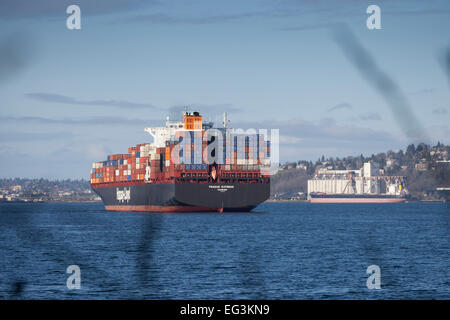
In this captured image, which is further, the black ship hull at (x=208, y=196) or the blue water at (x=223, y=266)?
the black ship hull at (x=208, y=196)

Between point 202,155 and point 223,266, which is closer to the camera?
point 223,266

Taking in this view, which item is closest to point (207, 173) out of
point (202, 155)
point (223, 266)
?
point (202, 155)

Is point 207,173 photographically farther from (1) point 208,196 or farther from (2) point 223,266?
(2) point 223,266

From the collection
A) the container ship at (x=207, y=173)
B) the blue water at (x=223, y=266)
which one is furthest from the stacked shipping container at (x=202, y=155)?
the blue water at (x=223, y=266)

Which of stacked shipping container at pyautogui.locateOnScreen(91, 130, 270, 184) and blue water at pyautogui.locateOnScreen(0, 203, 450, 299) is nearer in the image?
blue water at pyautogui.locateOnScreen(0, 203, 450, 299)

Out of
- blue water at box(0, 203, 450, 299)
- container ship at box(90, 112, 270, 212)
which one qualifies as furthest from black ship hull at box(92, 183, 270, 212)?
blue water at box(0, 203, 450, 299)

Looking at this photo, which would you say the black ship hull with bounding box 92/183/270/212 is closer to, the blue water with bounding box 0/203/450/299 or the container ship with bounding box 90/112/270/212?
the container ship with bounding box 90/112/270/212

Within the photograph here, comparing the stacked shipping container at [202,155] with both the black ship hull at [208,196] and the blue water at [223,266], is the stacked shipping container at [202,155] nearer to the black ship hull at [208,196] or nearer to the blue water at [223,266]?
the black ship hull at [208,196]

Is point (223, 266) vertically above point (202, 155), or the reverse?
point (202, 155)

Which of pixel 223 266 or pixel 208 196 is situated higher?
pixel 208 196

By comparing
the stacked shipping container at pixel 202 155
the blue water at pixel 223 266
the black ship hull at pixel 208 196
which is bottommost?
the blue water at pixel 223 266

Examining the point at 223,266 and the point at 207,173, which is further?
the point at 207,173

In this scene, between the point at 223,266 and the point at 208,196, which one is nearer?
the point at 223,266

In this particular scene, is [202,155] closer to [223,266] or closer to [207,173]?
[207,173]
